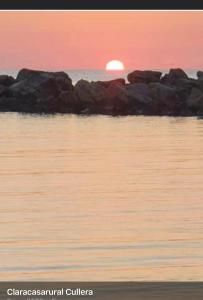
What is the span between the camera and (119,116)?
140 ft

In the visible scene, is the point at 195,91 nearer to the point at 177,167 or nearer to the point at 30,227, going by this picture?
the point at 177,167

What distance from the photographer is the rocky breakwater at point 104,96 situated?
4462 centimetres

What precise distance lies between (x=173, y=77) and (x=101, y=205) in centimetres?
3307

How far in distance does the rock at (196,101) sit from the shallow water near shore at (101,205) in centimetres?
1067

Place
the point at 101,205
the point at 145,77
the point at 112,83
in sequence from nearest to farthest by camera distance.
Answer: the point at 101,205, the point at 112,83, the point at 145,77

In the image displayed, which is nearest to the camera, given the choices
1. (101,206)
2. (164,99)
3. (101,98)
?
(101,206)

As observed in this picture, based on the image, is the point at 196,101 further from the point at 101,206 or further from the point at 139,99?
the point at 101,206

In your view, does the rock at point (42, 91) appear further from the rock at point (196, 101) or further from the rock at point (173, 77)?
the rock at point (196, 101)

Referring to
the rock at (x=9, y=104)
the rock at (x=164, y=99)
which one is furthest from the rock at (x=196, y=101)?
the rock at (x=9, y=104)

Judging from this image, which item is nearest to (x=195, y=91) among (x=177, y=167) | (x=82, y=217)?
(x=177, y=167)

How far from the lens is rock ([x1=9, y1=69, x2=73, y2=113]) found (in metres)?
46.4

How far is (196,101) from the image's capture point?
4400 centimetres

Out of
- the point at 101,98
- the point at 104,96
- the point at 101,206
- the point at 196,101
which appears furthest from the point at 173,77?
the point at 101,206

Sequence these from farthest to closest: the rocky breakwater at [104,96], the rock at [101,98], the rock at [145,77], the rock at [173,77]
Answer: the rock at [145,77], the rock at [173,77], the rock at [101,98], the rocky breakwater at [104,96]
